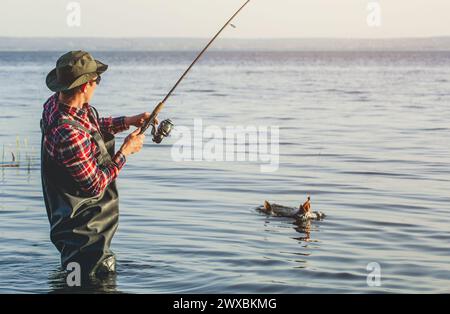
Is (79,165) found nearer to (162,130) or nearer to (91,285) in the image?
(162,130)

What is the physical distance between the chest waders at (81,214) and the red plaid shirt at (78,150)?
5cm

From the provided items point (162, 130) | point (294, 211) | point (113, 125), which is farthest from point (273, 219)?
point (113, 125)

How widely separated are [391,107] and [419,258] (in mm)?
21495

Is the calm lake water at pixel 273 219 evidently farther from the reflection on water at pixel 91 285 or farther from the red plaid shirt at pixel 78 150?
the red plaid shirt at pixel 78 150

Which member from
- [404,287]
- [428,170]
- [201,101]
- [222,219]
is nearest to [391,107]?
[201,101]

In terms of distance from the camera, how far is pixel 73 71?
284 inches

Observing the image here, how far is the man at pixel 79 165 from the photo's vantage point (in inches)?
282

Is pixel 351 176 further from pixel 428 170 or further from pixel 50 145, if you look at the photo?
pixel 50 145

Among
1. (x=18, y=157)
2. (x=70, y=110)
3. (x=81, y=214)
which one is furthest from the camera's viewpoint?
(x=18, y=157)

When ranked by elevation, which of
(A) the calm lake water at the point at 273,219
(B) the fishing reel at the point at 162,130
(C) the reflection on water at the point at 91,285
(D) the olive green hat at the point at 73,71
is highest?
(D) the olive green hat at the point at 73,71

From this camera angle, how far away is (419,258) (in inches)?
388

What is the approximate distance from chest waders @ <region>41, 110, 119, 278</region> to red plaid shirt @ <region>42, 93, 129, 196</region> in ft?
0.18

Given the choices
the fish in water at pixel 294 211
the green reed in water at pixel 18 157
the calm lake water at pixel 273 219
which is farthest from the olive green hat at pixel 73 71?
the green reed in water at pixel 18 157

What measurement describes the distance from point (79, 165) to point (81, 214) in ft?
1.71
